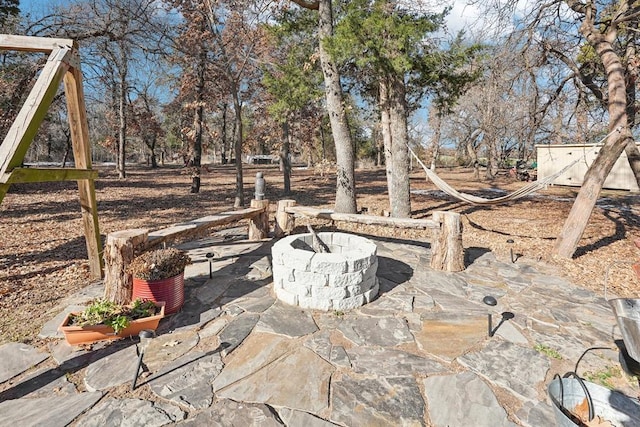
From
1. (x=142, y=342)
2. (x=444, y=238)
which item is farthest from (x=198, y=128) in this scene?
(x=142, y=342)

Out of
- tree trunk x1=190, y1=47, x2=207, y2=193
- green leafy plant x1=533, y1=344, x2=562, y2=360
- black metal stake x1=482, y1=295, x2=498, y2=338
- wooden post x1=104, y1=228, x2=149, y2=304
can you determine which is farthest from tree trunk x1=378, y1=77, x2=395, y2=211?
tree trunk x1=190, y1=47, x2=207, y2=193

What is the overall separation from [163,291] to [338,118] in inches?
200

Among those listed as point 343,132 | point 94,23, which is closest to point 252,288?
point 343,132

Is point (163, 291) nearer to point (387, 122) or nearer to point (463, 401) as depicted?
point (463, 401)

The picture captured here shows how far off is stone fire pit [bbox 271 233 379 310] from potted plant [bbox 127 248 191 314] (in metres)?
1.02

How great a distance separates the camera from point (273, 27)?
278 inches

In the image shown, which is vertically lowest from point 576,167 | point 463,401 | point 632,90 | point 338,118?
point 463,401

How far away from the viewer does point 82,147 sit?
3746 mm

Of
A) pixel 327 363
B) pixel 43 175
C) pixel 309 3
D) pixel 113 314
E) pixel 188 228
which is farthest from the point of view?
pixel 309 3

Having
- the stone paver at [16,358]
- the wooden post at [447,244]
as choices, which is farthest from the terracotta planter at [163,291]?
the wooden post at [447,244]

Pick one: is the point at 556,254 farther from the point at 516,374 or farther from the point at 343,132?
the point at 343,132

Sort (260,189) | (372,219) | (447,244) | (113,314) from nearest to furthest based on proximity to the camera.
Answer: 1. (113,314)
2. (447,244)
3. (372,219)
4. (260,189)

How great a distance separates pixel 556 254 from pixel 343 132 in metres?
4.44

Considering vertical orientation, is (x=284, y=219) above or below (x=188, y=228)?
below
